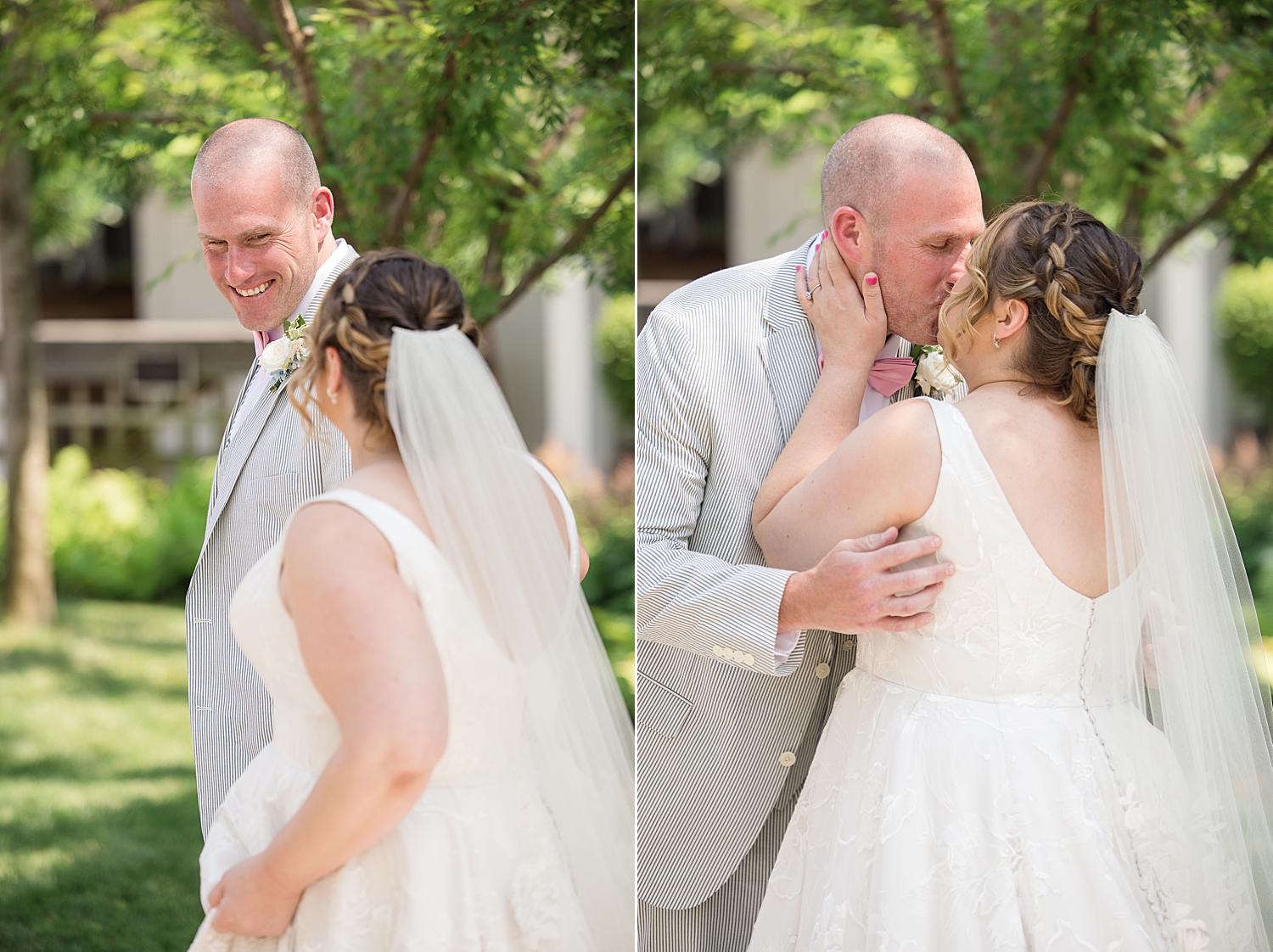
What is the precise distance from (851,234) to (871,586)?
2.73 feet

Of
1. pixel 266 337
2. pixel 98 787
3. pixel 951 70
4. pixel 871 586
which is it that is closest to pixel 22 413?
pixel 98 787

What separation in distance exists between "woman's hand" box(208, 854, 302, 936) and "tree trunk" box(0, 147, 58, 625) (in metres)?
6.17

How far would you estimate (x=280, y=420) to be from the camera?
224 cm

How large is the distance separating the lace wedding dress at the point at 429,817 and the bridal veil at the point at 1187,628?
112 cm

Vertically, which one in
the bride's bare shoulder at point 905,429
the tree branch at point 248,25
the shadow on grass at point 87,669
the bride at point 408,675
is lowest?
the shadow on grass at point 87,669

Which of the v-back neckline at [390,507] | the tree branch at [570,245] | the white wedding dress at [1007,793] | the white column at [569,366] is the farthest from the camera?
the white column at [569,366]

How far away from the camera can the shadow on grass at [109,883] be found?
3.77m

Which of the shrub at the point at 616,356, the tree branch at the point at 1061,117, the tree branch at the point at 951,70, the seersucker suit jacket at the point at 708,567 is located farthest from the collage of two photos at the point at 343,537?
the shrub at the point at 616,356

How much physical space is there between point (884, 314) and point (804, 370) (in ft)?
0.70

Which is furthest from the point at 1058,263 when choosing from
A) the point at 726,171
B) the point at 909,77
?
the point at 726,171

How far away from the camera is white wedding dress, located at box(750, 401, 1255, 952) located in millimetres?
2039

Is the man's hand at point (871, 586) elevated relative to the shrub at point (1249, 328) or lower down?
elevated

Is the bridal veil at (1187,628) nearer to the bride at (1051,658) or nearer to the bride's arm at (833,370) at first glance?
the bride at (1051,658)

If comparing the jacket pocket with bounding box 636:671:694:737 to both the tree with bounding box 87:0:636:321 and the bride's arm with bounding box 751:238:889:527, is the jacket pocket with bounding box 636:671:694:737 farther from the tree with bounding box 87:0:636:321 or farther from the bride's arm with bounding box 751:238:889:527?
the tree with bounding box 87:0:636:321
